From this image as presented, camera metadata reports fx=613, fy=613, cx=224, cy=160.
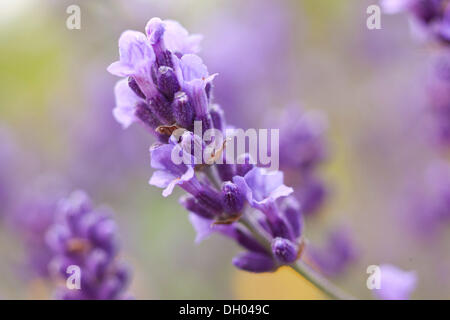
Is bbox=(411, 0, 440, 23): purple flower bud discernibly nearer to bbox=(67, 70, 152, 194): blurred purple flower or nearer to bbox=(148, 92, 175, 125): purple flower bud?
bbox=(148, 92, 175, 125): purple flower bud

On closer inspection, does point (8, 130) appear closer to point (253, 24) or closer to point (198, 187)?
point (253, 24)

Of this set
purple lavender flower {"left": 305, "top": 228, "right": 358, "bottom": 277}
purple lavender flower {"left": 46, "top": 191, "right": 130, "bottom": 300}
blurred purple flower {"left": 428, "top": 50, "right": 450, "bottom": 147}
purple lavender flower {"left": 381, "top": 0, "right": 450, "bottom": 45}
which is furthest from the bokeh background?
purple lavender flower {"left": 381, "top": 0, "right": 450, "bottom": 45}

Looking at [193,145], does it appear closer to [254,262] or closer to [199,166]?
[199,166]

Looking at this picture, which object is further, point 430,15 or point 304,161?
Result: point 304,161

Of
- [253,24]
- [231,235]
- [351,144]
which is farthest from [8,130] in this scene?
[231,235]

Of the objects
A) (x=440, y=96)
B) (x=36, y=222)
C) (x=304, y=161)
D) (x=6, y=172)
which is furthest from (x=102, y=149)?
(x=440, y=96)
